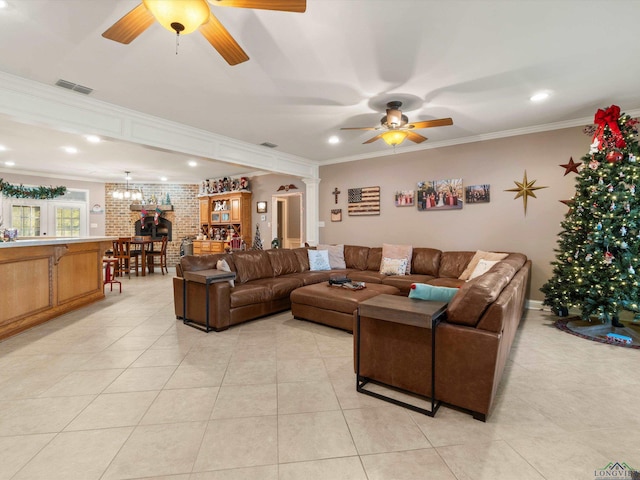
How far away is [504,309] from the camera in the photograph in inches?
77.0

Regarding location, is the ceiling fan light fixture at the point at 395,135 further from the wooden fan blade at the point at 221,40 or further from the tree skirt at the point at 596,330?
the tree skirt at the point at 596,330

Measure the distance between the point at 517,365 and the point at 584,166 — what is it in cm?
271

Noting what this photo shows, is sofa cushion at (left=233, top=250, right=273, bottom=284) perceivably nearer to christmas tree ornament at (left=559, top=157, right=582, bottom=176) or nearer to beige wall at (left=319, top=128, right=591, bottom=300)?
beige wall at (left=319, top=128, right=591, bottom=300)

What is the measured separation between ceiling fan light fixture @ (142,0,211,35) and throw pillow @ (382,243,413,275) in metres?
4.48

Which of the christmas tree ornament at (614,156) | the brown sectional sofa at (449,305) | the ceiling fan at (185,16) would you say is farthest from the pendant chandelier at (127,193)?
the christmas tree ornament at (614,156)

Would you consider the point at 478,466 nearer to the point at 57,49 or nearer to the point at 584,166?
the point at 584,166

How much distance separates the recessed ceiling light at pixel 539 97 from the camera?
3484mm

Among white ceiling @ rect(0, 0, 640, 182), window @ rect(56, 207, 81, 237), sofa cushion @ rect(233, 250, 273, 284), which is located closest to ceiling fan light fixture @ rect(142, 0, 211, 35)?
white ceiling @ rect(0, 0, 640, 182)

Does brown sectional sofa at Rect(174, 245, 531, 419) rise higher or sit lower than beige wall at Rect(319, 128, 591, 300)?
lower

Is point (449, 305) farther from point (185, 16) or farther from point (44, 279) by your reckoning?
point (44, 279)

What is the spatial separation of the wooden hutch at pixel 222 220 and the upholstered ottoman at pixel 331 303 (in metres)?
4.43

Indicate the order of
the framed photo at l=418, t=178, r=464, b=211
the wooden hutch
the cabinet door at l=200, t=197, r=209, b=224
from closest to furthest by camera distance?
the framed photo at l=418, t=178, r=464, b=211
the wooden hutch
the cabinet door at l=200, t=197, r=209, b=224

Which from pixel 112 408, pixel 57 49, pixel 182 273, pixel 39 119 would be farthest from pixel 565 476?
pixel 39 119

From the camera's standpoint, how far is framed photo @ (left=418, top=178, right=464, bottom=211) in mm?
5309
